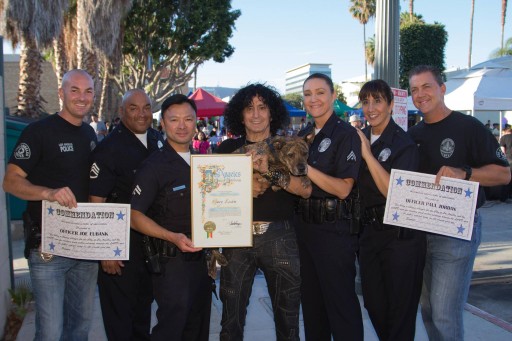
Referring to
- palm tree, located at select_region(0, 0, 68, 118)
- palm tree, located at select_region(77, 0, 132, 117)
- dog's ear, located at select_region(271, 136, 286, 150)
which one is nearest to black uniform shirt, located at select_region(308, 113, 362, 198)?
dog's ear, located at select_region(271, 136, 286, 150)

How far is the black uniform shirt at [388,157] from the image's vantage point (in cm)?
311

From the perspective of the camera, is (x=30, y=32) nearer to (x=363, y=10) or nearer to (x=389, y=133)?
(x=389, y=133)

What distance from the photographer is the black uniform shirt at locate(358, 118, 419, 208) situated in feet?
10.2

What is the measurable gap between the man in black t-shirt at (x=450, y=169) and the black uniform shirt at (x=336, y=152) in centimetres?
53

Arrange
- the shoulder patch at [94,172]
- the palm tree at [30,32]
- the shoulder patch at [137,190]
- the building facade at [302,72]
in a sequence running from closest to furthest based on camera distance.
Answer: the shoulder patch at [137,190]
the shoulder patch at [94,172]
the palm tree at [30,32]
the building facade at [302,72]

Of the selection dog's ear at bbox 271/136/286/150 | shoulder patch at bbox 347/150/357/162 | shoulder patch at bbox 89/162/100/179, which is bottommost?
shoulder patch at bbox 89/162/100/179

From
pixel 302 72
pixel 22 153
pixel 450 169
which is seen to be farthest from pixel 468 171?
pixel 302 72

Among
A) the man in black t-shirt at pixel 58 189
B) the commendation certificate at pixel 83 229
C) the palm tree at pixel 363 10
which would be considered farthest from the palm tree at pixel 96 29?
the palm tree at pixel 363 10

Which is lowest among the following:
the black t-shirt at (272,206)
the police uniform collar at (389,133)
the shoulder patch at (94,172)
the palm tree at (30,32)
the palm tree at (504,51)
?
the black t-shirt at (272,206)

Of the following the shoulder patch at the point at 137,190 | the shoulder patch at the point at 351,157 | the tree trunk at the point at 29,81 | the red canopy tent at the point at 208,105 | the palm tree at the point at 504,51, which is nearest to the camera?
the shoulder patch at the point at 137,190

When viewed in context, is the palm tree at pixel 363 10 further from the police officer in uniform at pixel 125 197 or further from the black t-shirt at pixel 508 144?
the police officer in uniform at pixel 125 197

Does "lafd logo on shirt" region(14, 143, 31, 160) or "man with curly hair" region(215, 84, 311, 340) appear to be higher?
"lafd logo on shirt" region(14, 143, 31, 160)

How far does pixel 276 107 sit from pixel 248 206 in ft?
2.80

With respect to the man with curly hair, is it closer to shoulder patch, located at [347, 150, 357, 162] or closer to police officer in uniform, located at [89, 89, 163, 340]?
shoulder patch, located at [347, 150, 357, 162]
